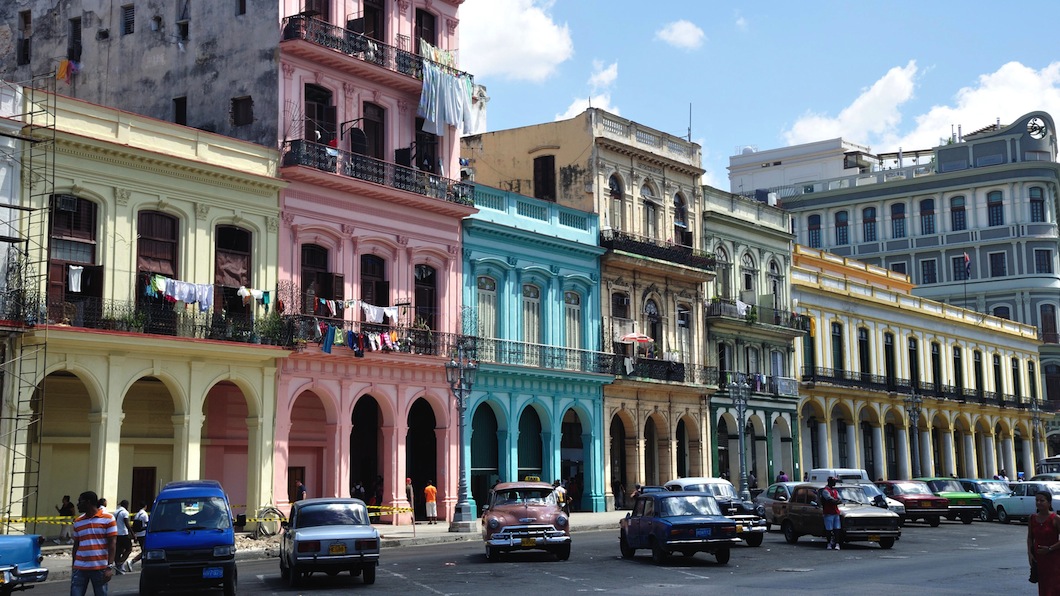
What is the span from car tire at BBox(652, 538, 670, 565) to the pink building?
41.6 feet

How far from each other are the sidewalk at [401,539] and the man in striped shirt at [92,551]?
9247 millimetres

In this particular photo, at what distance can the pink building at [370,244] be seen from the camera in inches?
1422

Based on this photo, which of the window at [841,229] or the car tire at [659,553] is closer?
the car tire at [659,553]

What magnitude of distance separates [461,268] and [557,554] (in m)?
16.7

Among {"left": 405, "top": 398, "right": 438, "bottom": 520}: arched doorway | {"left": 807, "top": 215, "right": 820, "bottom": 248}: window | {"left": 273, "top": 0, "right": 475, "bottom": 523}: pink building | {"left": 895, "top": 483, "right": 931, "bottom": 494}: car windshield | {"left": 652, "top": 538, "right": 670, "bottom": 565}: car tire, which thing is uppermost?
{"left": 807, "top": 215, "right": 820, "bottom": 248}: window

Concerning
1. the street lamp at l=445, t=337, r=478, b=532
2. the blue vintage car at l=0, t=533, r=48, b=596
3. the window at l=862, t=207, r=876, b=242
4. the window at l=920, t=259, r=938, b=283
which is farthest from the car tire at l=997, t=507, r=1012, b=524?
the window at l=862, t=207, r=876, b=242

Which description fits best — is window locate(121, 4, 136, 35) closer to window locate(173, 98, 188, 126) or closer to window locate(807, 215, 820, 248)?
window locate(173, 98, 188, 126)

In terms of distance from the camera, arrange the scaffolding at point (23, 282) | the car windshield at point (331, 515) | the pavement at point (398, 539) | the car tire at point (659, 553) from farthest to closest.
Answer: the scaffolding at point (23, 282) < the pavement at point (398, 539) < the car tire at point (659, 553) < the car windshield at point (331, 515)

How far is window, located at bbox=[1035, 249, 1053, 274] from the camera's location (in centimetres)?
8331

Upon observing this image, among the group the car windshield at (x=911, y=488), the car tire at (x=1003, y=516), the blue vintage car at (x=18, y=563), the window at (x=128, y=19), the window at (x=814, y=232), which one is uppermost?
the window at (x=814, y=232)

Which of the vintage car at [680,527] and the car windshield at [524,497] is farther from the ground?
the car windshield at [524,497]

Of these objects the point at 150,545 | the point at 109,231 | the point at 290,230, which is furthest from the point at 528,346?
the point at 150,545

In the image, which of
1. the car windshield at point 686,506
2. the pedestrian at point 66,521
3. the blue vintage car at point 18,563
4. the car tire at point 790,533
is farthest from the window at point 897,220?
the blue vintage car at point 18,563

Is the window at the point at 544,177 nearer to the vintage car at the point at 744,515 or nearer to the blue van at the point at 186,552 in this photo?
the vintage car at the point at 744,515
